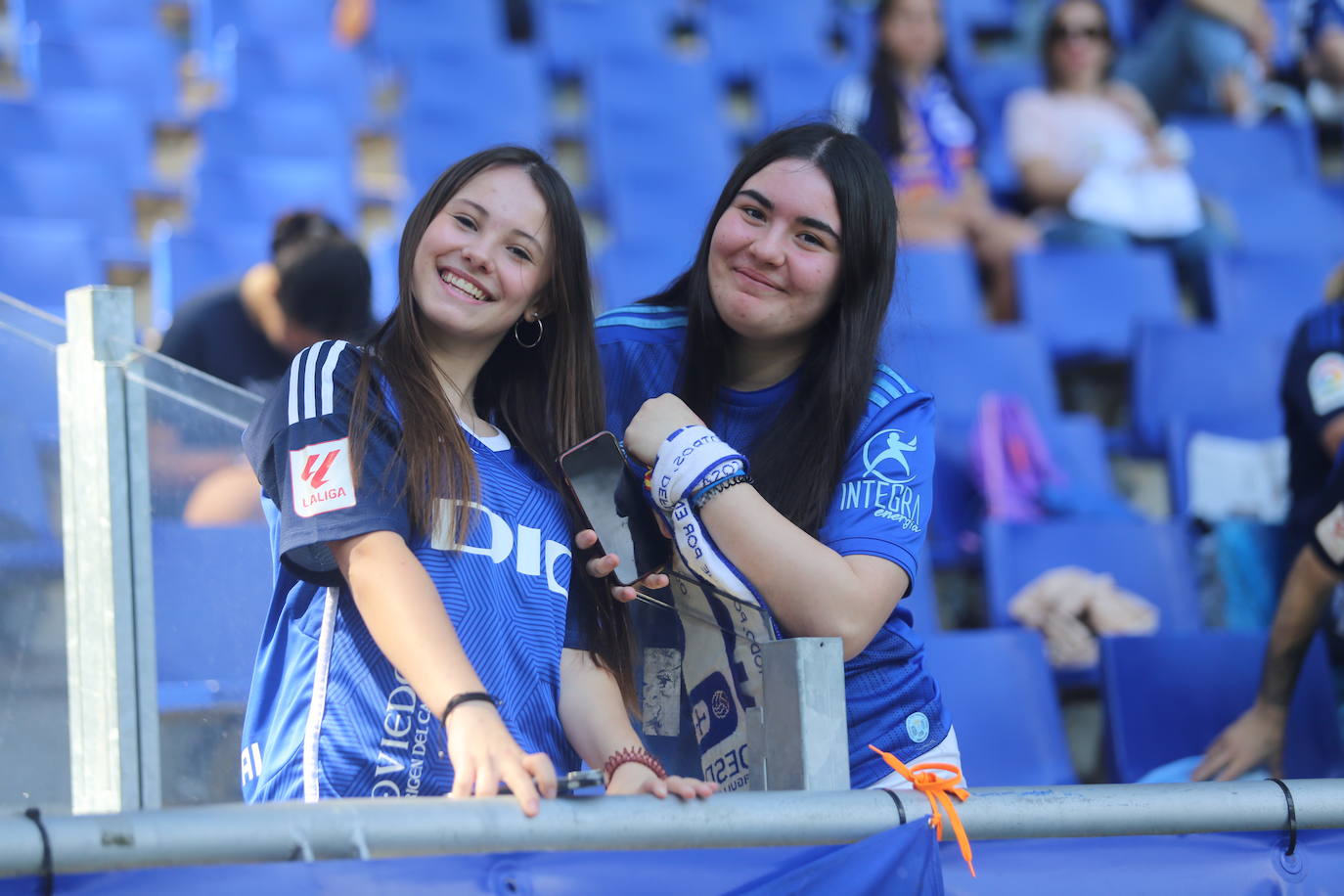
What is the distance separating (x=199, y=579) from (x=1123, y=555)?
7.29 ft

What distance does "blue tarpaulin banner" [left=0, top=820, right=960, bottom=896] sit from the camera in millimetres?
1037

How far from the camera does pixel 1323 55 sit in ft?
17.3

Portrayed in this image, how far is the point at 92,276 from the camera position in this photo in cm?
439

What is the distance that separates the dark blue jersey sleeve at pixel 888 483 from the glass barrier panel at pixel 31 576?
825 millimetres

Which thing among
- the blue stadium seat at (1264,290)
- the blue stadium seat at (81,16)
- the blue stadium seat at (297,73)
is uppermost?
the blue stadium seat at (81,16)

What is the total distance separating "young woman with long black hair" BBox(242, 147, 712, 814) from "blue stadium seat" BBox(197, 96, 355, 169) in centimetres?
376

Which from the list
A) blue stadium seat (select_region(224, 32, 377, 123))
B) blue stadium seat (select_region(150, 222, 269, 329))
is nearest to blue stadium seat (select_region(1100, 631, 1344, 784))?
blue stadium seat (select_region(150, 222, 269, 329))

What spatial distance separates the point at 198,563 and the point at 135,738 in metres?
0.31

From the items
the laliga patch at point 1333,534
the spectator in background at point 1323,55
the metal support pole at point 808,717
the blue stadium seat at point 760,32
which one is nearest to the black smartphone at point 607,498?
the metal support pole at point 808,717

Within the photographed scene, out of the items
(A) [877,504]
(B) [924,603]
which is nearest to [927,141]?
(B) [924,603]

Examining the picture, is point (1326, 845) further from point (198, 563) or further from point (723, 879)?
point (198, 563)

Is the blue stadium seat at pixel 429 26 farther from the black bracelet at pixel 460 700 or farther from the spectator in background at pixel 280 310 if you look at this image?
the black bracelet at pixel 460 700

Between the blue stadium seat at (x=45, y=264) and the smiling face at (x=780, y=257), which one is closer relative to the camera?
the smiling face at (x=780, y=257)

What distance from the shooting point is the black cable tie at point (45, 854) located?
3.19 feet
